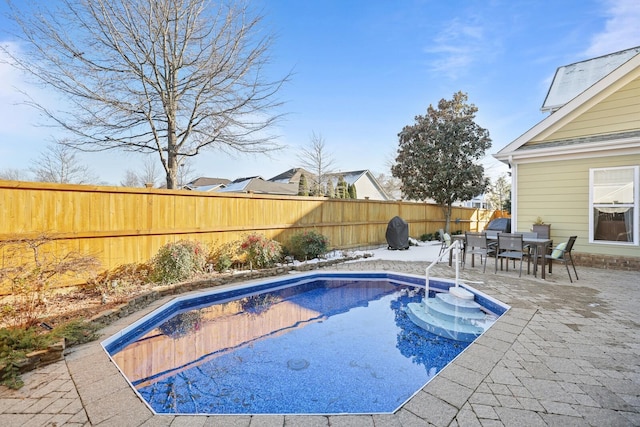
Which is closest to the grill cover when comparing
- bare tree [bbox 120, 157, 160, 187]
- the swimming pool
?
the swimming pool

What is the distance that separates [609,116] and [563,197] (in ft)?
7.78

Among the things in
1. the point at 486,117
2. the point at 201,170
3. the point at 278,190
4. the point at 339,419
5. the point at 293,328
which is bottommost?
the point at 293,328

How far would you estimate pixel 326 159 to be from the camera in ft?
72.8

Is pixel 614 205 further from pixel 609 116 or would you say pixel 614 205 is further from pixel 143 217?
pixel 143 217

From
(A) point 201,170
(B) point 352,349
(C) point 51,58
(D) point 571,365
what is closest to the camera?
(D) point 571,365

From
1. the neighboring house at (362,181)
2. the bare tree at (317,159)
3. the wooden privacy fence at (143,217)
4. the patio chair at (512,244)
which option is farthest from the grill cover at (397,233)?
the neighboring house at (362,181)

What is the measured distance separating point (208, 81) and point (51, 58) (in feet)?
11.8

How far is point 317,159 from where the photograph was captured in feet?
72.3

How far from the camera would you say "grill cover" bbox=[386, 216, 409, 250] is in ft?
38.2

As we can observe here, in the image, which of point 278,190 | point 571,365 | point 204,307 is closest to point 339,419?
point 571,365

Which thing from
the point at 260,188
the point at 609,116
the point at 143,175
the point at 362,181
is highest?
the point at 143,175

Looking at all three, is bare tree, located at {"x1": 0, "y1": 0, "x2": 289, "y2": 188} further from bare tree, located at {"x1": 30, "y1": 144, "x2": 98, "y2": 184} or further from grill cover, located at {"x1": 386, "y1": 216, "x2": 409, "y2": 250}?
bare tree, located at {"x1": 30, "y1": 144, "x2": 98, "y2": 184}

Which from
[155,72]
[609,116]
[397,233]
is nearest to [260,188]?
[397,233]

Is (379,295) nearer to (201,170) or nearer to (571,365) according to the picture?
(571,365)
